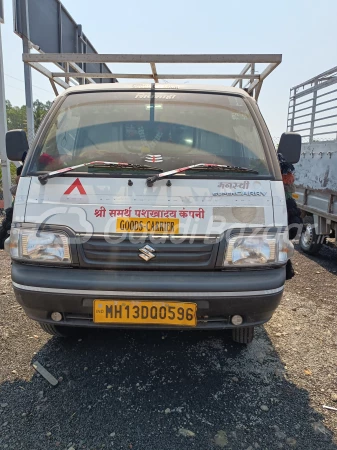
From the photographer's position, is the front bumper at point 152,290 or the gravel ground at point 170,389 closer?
the gravel ground at point 170,389

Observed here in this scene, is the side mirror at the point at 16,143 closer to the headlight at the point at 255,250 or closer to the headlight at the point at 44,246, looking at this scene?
the headlight at the point at 44,246

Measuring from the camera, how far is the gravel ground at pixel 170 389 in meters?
1.96

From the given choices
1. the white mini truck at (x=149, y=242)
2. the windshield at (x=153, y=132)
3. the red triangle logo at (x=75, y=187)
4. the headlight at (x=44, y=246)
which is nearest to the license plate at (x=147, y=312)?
the white mini truck at (x=149, y=242)

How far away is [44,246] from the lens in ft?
7.23

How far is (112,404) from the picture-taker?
221 cm

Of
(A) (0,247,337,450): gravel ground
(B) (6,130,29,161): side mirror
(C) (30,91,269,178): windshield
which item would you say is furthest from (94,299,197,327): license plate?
(B) (6,130,29,161): side mirror

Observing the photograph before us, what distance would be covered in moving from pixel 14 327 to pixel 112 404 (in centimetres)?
146

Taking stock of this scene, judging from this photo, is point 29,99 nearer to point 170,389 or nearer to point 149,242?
point 149,242

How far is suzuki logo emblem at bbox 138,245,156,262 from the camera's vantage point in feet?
7.08

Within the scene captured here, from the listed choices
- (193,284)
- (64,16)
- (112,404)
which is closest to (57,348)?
(112,404)

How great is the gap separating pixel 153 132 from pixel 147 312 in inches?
56.6

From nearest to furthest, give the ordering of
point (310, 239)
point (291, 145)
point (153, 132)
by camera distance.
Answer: point (153, 132) → point (291, 145) → point (310, 239)

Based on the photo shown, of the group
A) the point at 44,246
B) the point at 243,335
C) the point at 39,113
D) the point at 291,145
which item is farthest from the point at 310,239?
the point at 39,113

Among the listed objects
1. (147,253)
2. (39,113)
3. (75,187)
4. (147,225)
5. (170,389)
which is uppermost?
(39,113)
